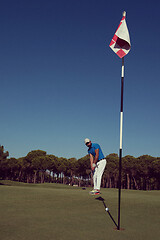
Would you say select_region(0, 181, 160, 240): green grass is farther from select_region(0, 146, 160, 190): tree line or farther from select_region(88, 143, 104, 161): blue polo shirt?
select_region(0, 146, 160, 190): tree line

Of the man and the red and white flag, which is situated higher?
the red and white flag

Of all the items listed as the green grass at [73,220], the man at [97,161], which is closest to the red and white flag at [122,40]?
the man at [97,161]

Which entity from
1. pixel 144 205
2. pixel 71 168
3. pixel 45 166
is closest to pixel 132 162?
pixel 71 168

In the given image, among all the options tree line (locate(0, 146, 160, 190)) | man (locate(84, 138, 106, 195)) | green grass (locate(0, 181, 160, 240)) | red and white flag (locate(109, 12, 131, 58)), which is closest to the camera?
green grass (locate(0, 181, 160, 240))

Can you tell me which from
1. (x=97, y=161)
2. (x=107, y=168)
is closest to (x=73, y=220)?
(x=97, y=161)

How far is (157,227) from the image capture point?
668cm

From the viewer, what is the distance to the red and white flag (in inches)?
336

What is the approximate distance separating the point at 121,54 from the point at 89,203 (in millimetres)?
6058

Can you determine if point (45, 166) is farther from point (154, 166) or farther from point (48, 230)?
point (48, 230)

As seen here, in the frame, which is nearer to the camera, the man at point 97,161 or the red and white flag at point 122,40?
the red and white flag at point 122,40

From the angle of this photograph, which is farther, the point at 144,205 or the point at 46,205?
the point at 144,205

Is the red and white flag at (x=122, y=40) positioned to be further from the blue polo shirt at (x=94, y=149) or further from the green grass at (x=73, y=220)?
the green grass at (x=73, y=220)

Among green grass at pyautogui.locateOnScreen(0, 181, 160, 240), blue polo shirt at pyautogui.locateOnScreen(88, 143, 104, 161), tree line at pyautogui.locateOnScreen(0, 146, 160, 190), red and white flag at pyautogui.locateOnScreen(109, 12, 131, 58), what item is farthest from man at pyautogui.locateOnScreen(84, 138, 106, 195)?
tree line at pyautogui.locateOnScreen(0, 146, 160, 190)

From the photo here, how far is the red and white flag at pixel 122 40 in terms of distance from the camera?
28.0ft
